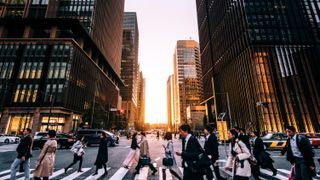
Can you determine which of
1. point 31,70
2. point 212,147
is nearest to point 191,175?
point 212,147

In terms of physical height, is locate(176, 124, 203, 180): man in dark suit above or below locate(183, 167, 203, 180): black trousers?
above

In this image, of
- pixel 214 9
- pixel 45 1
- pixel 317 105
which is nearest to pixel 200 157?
pixel 317 105

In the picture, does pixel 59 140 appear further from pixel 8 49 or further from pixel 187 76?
pixel 187 76

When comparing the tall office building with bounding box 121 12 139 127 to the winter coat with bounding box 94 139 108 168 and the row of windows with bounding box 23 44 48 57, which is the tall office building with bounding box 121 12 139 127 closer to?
the row of windows with bounding box 23 44 48 57

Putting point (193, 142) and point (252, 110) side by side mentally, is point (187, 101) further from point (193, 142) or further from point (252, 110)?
point (193, 142)

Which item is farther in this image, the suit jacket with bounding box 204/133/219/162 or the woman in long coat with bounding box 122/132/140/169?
the woman in long coat with bounding box 122/132/140/169

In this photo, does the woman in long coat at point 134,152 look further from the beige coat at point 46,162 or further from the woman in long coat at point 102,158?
the beige coat at point 46,162

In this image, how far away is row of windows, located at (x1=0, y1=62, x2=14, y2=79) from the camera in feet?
136

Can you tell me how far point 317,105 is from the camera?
40.2 metres

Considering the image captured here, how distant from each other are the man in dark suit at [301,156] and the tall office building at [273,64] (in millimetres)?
35275

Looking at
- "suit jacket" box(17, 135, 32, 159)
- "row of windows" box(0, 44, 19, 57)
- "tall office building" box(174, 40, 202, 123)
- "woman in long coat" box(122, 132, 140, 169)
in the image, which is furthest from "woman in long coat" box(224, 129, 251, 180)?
"tall office building" box(174, 40, 202, 123)

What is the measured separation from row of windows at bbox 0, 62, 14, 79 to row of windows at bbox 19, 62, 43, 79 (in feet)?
8.33

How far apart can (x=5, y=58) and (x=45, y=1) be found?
26.5 m

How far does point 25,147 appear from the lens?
6500 mm
